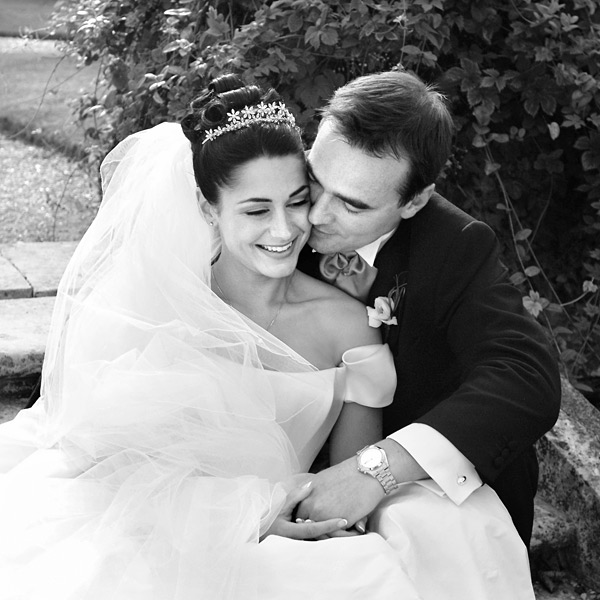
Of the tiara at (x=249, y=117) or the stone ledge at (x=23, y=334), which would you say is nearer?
the tiara at (x=249, y=117)

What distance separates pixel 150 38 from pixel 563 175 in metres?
1.92

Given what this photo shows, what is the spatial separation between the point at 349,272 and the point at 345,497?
65cm

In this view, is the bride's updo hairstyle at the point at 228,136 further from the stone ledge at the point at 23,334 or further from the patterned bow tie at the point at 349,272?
the stone ledge at the point at 23,334

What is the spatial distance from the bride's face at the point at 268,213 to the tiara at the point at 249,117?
0.32 feet

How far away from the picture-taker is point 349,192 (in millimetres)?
2488

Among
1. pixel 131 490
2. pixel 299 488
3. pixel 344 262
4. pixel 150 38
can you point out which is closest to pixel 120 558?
pixel 131 490

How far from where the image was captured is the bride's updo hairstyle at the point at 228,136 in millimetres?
2521

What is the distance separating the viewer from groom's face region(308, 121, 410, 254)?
8.11 ft

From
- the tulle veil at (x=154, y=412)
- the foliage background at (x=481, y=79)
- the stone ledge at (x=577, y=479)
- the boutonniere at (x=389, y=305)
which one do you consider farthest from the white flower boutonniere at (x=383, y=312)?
the foliage background at (x=481, y=79)

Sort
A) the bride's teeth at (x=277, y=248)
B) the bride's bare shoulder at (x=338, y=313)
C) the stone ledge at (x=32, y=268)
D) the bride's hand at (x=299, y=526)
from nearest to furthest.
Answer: the bride's hand at (x=299, y=526), the bride's teeth at (x=277, y=248), the bride's bare shoulder at (x=338, y=313), the stone ledge at (x=32, y=268)

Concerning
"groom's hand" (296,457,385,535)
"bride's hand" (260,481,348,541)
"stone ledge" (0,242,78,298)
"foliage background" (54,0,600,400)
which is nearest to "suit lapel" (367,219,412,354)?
"groom's hand" (296,457,385,535)

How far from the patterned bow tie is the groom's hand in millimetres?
513

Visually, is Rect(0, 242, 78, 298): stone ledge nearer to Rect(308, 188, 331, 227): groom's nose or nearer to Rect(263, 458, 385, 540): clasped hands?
Rect(308, 188, 331, 227): groom's nose

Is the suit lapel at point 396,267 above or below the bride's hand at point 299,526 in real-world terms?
above
